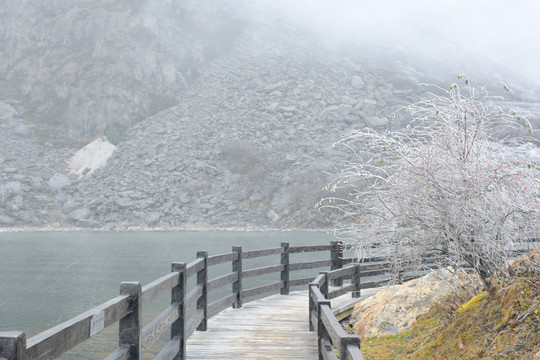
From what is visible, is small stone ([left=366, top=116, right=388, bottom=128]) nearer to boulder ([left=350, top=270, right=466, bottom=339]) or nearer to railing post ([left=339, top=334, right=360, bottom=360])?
boulder ([left=350, top=270, right=466, bottom=339])

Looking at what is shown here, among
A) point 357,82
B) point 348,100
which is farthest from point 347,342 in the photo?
point 357,82

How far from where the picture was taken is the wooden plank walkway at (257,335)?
6.19 metres

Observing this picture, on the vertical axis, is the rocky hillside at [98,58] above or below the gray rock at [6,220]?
above

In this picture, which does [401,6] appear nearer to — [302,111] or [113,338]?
[302,111]

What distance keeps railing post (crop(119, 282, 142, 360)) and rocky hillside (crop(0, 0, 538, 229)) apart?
42.9 m

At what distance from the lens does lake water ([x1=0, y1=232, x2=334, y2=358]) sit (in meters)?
15.7

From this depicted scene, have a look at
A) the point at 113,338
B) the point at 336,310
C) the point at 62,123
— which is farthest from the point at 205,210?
the point at 336,310

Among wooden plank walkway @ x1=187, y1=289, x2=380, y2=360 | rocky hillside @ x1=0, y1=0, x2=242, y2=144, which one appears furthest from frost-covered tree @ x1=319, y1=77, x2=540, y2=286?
rocky hillside @ x1=0, y1=0, x2=242, y2=144

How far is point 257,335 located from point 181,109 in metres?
61.2

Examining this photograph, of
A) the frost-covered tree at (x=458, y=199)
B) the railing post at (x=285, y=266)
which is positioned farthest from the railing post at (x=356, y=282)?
the frost-covered tree at (x=458, y=199)

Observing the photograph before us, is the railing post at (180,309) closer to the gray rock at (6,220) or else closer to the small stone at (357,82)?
the gray rock at (6,220)

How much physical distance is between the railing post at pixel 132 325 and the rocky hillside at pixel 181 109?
4285 centimetres

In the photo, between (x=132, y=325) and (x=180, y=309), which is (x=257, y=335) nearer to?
(x=180, y=309)

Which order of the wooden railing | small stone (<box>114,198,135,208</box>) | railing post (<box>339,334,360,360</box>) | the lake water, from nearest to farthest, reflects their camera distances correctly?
the wooden railing
railing post (<box>339,334,360,360</box>)
the lake water
small stone (<box>114,198,135,208</box>)
